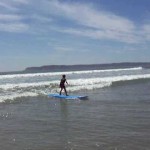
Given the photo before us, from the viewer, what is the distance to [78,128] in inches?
478

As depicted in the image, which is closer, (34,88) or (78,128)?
(78,128)

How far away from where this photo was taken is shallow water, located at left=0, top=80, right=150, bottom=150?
9.88 meters

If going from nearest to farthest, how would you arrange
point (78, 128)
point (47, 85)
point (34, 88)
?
point (78, 128) → point (34, 88) → point (47, 85)

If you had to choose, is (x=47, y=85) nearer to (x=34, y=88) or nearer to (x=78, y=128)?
(x=34, y=88)

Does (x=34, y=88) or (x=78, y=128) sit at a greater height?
(x=34, y=88)

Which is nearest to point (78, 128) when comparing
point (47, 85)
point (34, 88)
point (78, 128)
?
point (78, 128)

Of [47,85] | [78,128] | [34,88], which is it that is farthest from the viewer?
[47,85]

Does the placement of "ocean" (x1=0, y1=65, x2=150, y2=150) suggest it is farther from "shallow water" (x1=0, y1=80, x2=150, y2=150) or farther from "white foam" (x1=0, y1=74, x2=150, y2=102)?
"white foam" (x1=0, y1=74, x2=150, y2=102)

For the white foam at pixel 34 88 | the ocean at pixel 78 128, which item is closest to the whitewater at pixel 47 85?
the white foam at pixel 34 88

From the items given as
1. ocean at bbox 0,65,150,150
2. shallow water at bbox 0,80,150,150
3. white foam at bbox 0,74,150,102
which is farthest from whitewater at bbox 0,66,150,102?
ocean at bbox 0,65,150,150

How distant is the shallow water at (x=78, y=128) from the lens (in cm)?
988

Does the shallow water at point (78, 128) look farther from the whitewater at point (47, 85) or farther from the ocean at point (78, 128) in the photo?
the whitewater at point (47, 85)

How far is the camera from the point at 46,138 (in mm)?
10750

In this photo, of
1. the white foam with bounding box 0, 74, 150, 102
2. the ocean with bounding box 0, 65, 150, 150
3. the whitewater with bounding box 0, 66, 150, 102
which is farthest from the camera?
the whitewater with bounding box 0, 66, 150, 102
